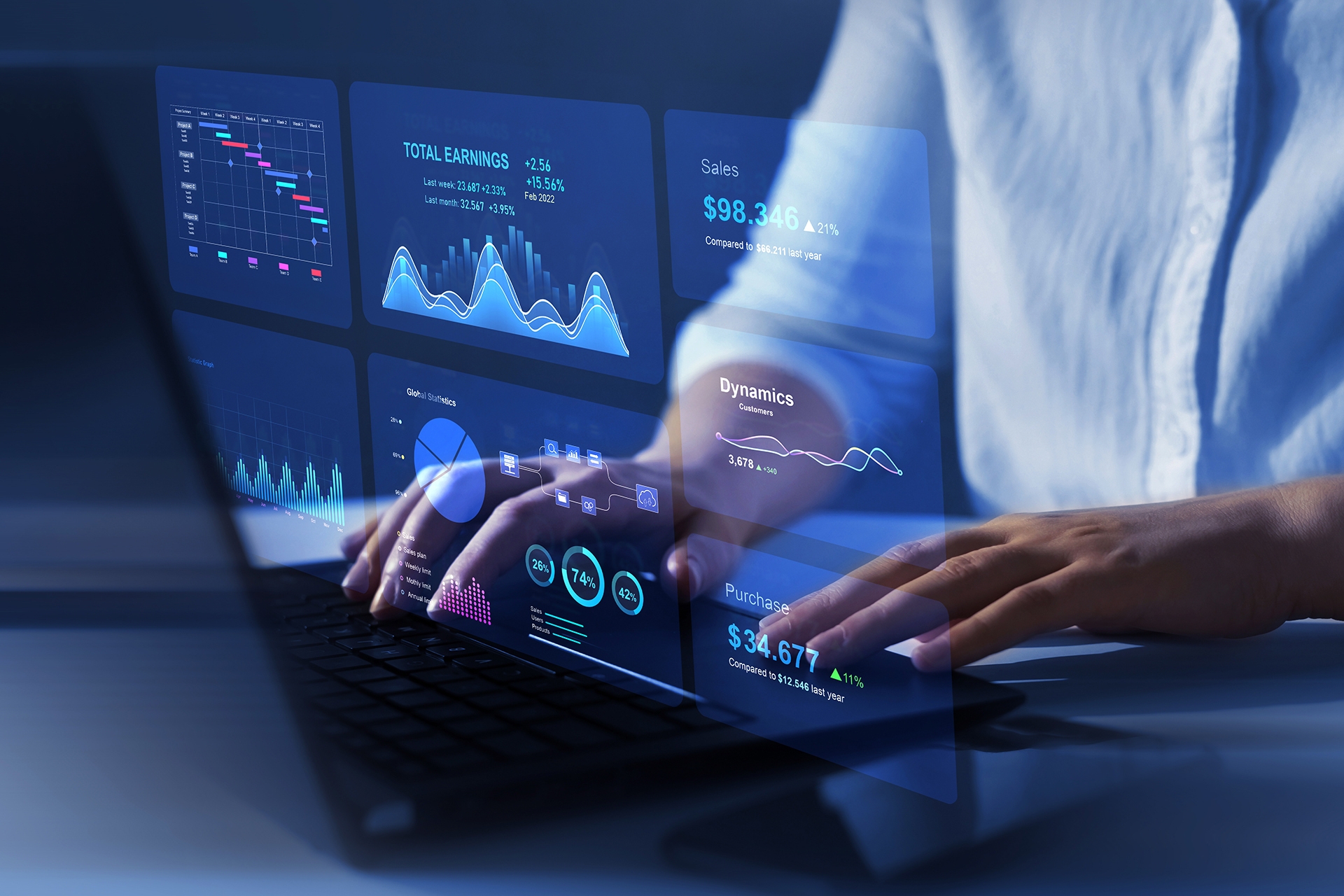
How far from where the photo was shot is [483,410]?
2.22 feet

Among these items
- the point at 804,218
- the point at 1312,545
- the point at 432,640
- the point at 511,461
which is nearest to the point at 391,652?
the point at 432,640

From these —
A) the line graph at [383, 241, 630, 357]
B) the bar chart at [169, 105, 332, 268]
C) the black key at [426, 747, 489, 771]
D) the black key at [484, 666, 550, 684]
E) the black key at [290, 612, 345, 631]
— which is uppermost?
the bar chart at [169, 105, 332, 268]

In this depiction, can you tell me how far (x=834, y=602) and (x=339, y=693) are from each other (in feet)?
0.86

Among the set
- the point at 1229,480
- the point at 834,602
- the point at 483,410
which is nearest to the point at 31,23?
the point at 483,410

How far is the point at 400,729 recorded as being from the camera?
588mm

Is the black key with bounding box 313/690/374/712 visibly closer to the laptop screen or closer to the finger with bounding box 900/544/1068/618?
the laptop screen

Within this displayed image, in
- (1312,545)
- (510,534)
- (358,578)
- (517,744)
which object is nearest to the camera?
(1312,545)

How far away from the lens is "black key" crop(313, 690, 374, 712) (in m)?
0.62

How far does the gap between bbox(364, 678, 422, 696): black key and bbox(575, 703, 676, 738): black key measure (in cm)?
9

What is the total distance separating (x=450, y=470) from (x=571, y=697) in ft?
0.50

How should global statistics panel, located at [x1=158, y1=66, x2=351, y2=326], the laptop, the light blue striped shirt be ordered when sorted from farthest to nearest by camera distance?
global statistics panel, located at [x1=158, y1=66, x2=351, y2=326] → the laptop → the light blue striped shirt

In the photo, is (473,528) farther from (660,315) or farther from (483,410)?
(660,315)

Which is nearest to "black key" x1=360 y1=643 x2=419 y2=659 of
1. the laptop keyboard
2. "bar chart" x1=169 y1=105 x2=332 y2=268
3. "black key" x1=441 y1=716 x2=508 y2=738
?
the laptop keyboard

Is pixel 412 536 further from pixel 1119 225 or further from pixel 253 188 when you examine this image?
pixel 1119 225
